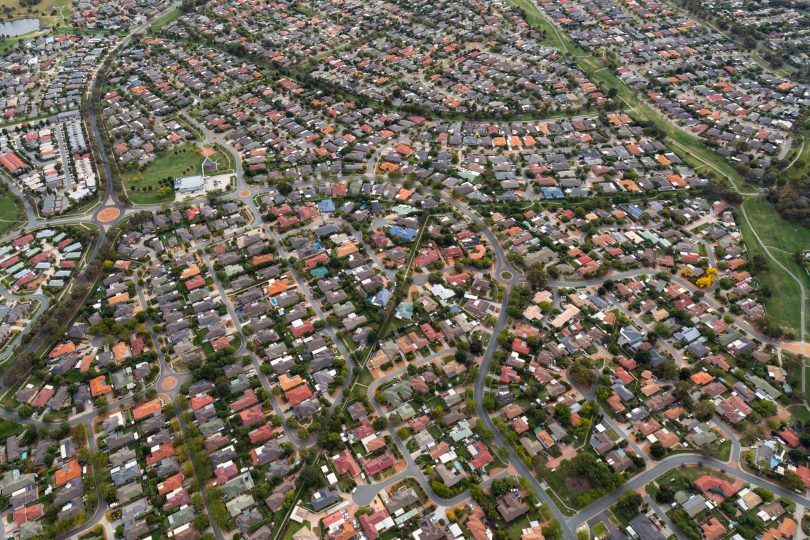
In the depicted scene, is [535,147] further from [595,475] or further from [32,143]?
[32,143]

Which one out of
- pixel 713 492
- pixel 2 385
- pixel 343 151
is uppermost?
pixel 343 151

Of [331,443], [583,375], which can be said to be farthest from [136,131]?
[583,375]

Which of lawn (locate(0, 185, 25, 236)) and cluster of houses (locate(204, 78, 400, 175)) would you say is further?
cluster of houses (locate(204, 78, 400, 175))

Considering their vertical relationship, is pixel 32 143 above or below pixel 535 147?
below

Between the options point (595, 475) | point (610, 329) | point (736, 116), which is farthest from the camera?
point (736, 116)

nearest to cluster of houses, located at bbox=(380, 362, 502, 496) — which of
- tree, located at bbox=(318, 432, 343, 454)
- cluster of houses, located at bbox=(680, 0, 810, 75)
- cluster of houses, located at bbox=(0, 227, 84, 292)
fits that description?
tree, located at bbox=(318, 432, 343, 454)

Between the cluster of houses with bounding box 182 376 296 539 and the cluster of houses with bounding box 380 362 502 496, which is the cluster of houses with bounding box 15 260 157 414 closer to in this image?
the cluster of houses with bounding box 182 376 296 539

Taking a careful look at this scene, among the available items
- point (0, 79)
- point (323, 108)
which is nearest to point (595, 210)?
point (323, 108)
